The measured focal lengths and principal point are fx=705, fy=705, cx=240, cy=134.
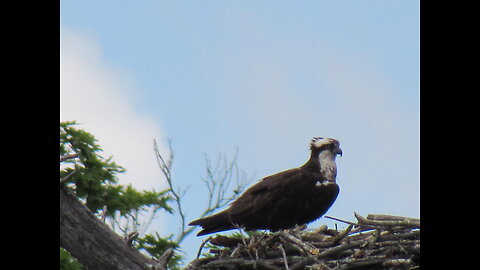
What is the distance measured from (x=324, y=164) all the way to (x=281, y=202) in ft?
3.79

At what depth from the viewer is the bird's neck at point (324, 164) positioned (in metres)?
8.79

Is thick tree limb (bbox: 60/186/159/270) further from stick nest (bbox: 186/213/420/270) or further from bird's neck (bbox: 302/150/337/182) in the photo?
bird's neck (bbox: 302/150/337/182)

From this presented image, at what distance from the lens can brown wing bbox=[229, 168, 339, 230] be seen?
314 inches

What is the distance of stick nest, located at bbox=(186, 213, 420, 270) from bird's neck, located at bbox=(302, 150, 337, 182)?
1.76 metres

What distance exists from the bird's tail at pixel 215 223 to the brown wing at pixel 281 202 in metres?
0.08

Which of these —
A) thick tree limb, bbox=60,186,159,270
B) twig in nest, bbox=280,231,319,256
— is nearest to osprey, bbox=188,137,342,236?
twig in nest, bbox=280,231,319,256

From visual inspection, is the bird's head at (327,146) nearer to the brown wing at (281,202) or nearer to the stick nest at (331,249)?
the brown wing at (281,202)

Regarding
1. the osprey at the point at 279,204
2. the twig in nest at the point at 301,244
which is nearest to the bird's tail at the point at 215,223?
the osprey at the point at 279,204

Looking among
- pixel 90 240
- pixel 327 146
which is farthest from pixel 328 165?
pixel 90 240

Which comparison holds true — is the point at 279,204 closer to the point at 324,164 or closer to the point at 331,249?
the point at 324,164
